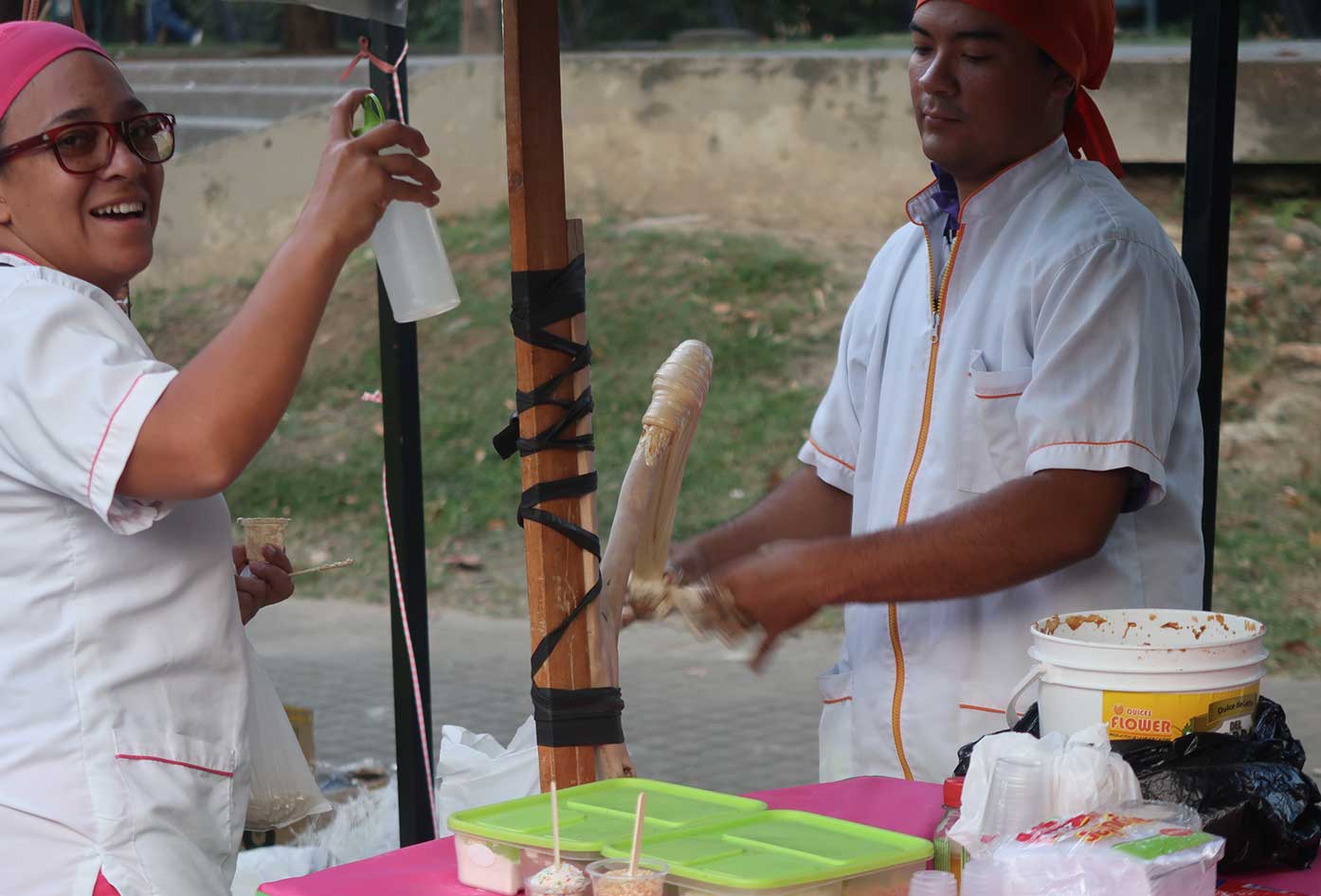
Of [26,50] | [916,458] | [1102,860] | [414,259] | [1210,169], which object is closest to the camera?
[1102,860]

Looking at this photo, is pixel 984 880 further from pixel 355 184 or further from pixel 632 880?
pixel 355 184

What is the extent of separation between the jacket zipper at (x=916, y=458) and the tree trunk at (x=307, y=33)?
12.2 meters

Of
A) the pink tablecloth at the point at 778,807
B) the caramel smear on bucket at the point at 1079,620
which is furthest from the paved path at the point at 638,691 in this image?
the caramel smear on bucket at the point at 1079,620

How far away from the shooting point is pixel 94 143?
165 centimetres

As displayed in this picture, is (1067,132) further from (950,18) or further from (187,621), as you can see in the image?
(187,621)

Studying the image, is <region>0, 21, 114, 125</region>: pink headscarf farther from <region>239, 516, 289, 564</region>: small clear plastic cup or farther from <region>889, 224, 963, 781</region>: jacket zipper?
<region>889, 224, 963, 781</region>: jacket zipper

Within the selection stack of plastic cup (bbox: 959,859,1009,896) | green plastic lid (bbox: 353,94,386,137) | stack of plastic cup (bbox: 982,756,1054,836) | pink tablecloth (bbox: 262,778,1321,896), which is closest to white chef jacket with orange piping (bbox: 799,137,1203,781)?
pink tablecloth (bbox: 262,778,1321,896)

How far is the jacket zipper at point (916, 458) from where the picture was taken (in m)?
2.23

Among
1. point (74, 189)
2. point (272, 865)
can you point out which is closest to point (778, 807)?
point (74, 189)

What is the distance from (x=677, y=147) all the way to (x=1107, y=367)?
795 centimetres

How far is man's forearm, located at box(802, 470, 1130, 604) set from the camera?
197 centimetres

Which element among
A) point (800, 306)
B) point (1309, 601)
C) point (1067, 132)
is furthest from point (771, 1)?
point (1067, 132)

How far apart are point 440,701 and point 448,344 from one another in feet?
12.3

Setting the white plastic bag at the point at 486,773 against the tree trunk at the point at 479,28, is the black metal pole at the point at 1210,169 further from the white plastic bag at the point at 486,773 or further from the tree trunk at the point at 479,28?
the tree trunk at the point at 479,28
